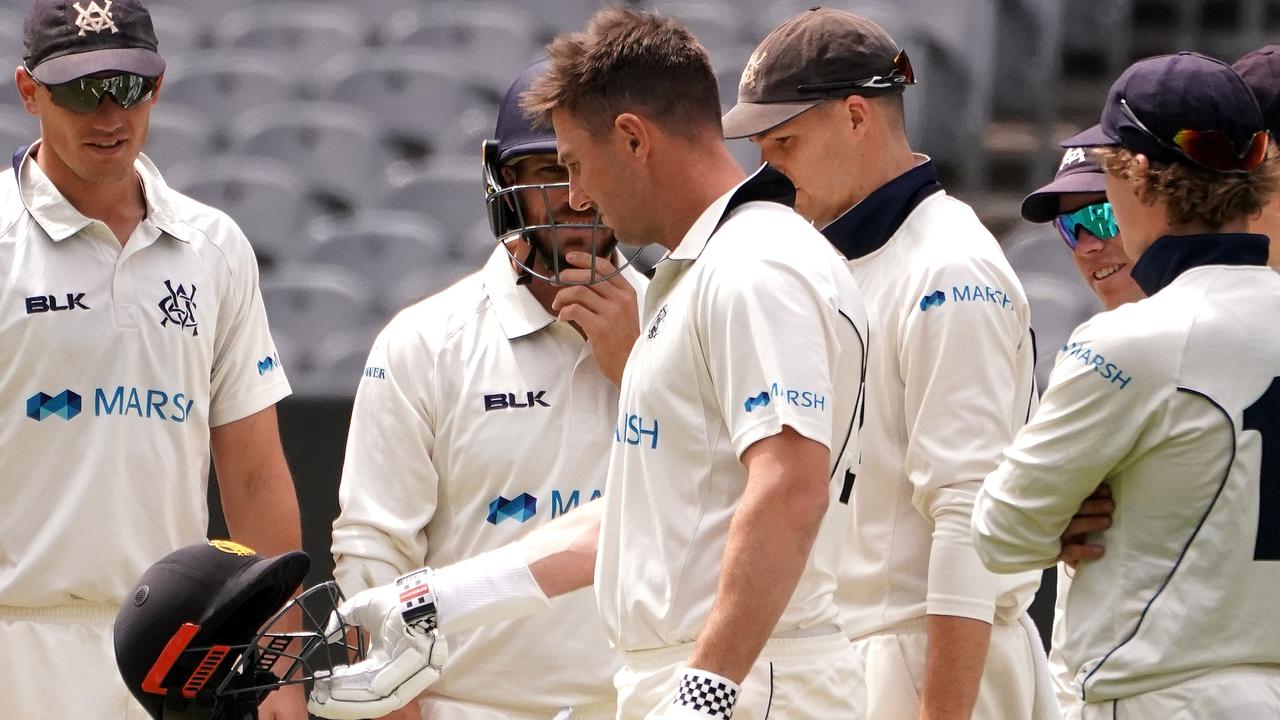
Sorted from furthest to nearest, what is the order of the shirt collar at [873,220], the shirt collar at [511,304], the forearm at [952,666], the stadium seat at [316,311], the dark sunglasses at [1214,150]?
the stadium seat at [316,311] → the shirt collar at [511,304] → the shirt collar at [873,220] → the forearm at [952,666] → the dark sunglasses at [1214,150]

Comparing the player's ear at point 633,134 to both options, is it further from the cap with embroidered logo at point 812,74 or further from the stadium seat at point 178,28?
the stadium seat at point 178,28

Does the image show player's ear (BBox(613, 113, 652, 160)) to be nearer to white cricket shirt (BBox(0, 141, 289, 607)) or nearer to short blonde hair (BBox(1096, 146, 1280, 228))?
short blonde hair (BBox(1096, 146, 1280, 228))

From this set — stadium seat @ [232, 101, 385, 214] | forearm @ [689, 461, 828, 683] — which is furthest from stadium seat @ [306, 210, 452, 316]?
forearm @ [689, 461, 828, 683]

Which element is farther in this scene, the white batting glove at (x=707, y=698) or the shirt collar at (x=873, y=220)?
the shirt collar at (x=873, y=220)

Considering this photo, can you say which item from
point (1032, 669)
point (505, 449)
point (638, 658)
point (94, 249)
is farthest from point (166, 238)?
point (1032, 669)

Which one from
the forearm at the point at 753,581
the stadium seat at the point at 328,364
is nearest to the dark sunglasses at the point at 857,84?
the forearm at the point at 753,581

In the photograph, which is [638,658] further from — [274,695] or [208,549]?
[274,695]

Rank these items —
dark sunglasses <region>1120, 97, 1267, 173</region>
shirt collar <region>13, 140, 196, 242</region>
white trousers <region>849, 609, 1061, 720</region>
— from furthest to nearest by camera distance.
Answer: shirt collar <region>13, 140, 196, 242</region> < white trousers <region>849, 609, 1061, 720</region> < dark sunglasses <region>1120, 97, 1267, 173</region>

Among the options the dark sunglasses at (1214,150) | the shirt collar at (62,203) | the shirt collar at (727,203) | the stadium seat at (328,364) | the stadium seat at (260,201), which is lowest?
the stadium seat at (328,364)

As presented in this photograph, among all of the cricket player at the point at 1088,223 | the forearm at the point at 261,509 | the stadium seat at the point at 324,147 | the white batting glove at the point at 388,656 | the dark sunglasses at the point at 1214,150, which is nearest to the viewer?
the dark sunglasses at the point at 1214,150

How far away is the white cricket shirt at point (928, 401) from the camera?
8.95 feet

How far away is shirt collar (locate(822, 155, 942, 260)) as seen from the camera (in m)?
2.95

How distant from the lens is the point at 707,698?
2053mm

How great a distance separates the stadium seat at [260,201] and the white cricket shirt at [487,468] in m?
3.68
